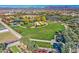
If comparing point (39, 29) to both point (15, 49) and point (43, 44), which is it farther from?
point (15, 49)

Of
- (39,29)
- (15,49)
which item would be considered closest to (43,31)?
(39,29)

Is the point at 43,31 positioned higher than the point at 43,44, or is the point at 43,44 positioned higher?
the point at 43,31

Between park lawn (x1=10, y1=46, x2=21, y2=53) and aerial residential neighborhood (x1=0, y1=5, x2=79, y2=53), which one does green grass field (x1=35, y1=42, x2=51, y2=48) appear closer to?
aerial residential neighborhood (x1=0, y1=5, x2=79, y2=53)

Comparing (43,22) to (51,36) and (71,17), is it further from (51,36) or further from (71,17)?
(71,17)

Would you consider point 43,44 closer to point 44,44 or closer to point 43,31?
point 44,44

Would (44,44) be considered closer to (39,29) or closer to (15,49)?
(39,29)
